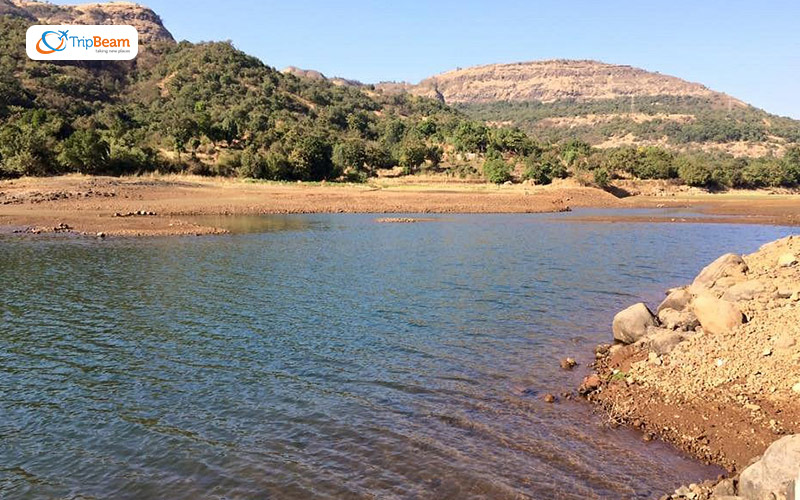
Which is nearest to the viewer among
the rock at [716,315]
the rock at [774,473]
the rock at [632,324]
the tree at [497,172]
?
the rock at [774,473]

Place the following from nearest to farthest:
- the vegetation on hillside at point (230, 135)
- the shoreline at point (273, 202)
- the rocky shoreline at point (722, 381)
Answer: the rocky shoreline at point (722, 381), the shoreline at point (273, 202), the vegetation on hillside at point (230, 135)

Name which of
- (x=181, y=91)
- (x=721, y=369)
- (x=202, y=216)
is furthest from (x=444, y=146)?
(x=721, y=369)

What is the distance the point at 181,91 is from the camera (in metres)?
142

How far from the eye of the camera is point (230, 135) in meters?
102

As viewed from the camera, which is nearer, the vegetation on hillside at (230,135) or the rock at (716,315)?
the rock at (716,315)

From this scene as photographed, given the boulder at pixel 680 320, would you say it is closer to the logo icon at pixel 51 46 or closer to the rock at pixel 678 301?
the rock at pixel 678 301

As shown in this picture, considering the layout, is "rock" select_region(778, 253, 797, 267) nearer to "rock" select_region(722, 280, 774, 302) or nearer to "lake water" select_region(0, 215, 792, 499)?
"rock" select_region(722, 280, 774, 302)

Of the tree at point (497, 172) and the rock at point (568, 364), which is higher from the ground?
the tree at point (497, 172)

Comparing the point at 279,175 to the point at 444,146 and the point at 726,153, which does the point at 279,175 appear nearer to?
the point at 444,146

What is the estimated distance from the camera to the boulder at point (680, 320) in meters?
15.6

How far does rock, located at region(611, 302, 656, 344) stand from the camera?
636 inches

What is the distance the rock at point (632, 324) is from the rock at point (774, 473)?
841 cm

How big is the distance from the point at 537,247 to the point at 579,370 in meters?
25.1

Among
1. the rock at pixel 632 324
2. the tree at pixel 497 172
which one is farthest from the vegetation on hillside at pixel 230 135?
the rock at pixel 632 324
